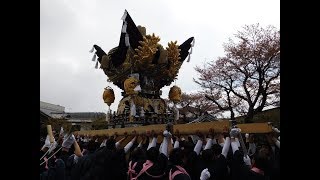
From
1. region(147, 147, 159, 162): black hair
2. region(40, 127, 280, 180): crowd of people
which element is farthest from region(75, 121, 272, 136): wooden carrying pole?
region(147, 147, 159, 162): black hair

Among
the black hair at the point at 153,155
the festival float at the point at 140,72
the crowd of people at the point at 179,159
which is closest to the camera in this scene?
the crowd of people at the point at 179,159

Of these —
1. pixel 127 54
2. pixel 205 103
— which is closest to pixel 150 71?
pixel 127 54

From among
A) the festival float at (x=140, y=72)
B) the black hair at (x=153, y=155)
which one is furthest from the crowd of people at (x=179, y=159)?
the festival float at (x=140, y=72)

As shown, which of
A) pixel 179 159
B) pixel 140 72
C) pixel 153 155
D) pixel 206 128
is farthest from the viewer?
pixel 140 72

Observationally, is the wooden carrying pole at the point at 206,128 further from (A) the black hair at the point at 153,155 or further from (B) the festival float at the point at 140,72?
(B) the festival float at the point at 140,72

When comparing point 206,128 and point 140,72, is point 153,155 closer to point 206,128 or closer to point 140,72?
point 206,128

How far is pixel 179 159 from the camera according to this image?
4.27 meters

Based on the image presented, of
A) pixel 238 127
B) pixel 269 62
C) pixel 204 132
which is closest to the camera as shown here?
pixel 238 127

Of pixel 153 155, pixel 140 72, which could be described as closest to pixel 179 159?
pixel 153 155

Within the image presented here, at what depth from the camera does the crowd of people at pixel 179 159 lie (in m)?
4.25

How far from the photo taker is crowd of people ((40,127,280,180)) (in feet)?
13.9
